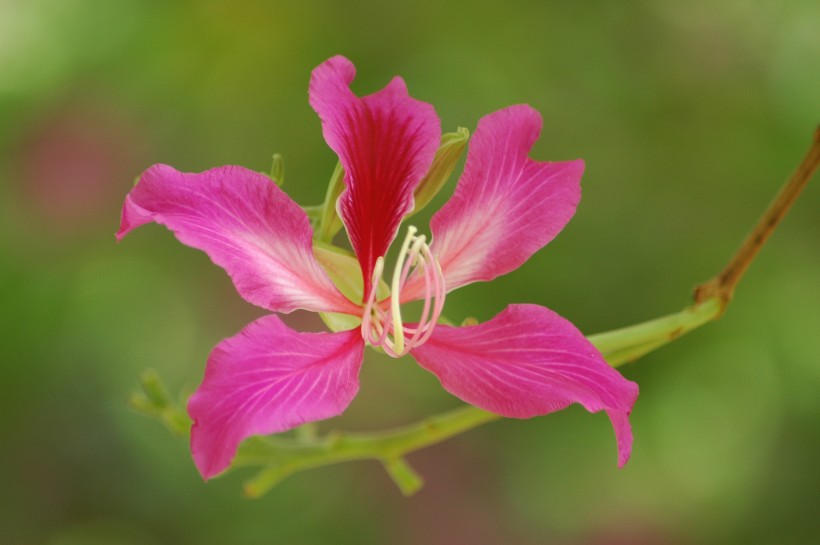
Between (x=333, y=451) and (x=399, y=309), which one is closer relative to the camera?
(x=399, y=309)

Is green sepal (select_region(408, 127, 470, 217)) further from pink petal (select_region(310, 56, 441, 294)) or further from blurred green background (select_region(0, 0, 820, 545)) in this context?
blurred green background (select_region(0, 0, 820, 545))

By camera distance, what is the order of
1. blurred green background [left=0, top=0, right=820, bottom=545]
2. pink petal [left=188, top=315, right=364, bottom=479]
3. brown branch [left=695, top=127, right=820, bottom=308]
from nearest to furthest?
pink petal [left=188, top=315, right=364, bottom=479], brown branch [left=695, top=127, right=820, bottom=308], blurred green background [left=0, top=0, right=820, bottom=545]

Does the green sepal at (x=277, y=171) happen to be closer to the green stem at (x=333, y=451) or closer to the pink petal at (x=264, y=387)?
the pink petal at (x=264, y=387)

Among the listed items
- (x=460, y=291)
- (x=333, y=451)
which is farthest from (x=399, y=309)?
(x=460, y=291)

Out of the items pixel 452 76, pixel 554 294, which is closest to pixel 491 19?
pixel 452 76

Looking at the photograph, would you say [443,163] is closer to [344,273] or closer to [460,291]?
[344,273]

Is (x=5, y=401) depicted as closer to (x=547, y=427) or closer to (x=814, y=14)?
(x=547, y=427)

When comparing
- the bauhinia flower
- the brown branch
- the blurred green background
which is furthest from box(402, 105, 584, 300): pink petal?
the blurred green background
